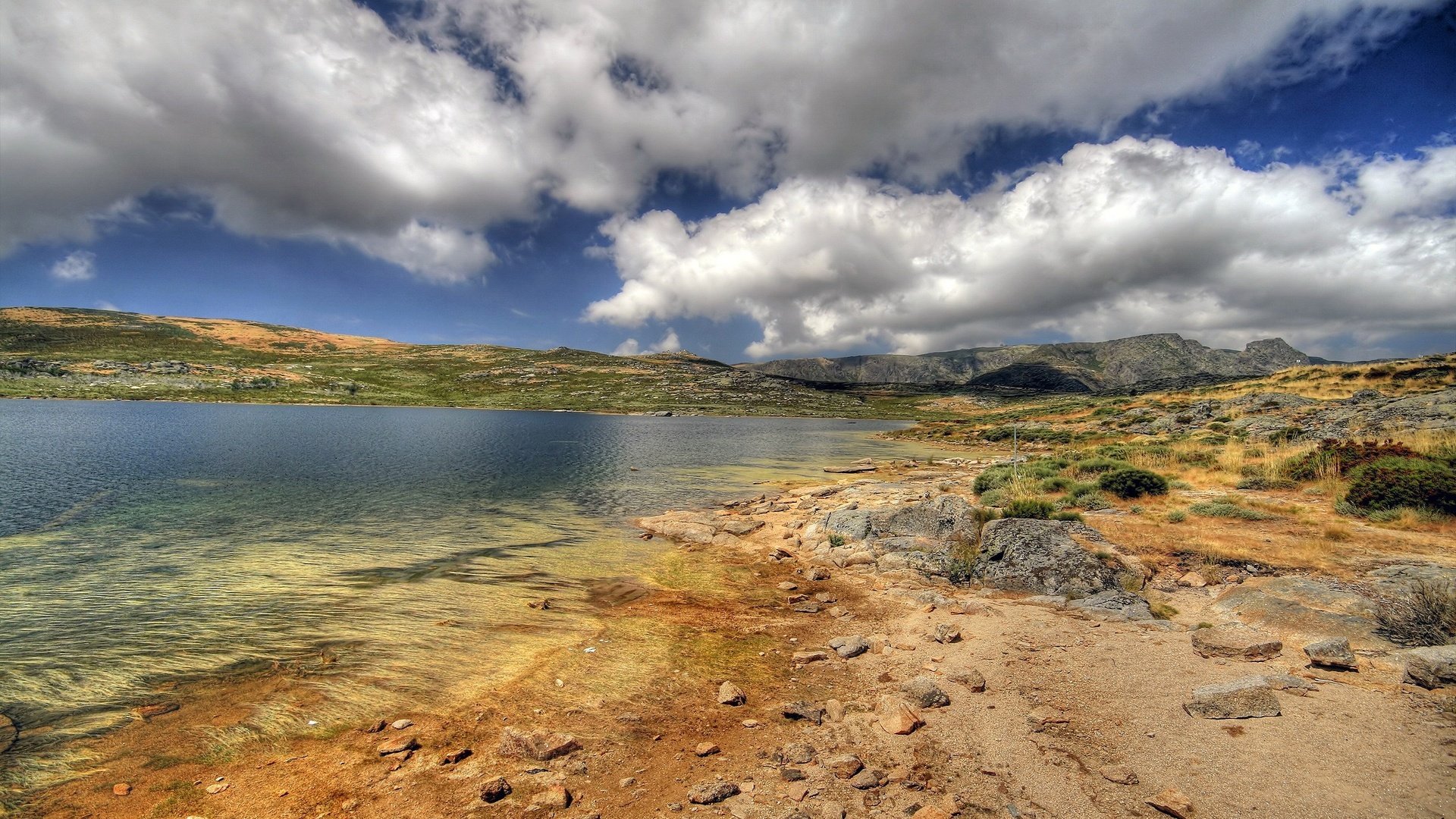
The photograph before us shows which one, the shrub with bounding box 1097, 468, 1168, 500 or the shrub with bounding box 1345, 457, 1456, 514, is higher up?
the shrub with bounding box 1345, 457, 1456, 514

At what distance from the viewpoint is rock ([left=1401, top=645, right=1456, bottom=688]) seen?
8414 millimetres

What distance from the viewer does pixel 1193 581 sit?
15.3m

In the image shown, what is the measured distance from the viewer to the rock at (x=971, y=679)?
35.0 feet

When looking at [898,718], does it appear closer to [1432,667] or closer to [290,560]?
[1432,667]

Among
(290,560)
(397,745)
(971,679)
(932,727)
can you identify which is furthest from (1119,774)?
(290,560)

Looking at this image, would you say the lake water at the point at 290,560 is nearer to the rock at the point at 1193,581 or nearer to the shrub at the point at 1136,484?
the rock at the point at 1193,581

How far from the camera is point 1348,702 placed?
8453 mm

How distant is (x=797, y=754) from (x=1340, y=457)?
94.6 feet

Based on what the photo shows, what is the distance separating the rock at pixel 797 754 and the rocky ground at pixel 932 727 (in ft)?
0.13

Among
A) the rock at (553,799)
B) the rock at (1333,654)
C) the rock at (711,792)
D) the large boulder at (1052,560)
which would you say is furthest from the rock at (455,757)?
the large boulder at (1052,560)

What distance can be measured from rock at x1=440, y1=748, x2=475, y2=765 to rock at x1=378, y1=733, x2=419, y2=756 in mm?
761

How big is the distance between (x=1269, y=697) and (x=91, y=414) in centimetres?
14087

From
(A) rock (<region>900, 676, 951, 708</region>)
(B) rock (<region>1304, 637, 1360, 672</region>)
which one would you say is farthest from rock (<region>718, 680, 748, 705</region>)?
(B) rock (<region>1304, 637, 1360, 672</region>)

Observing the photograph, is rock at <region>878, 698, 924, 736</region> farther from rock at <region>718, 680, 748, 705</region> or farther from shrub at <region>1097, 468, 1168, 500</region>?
shrub at <region>1097, 468, 1168, 500</region>
